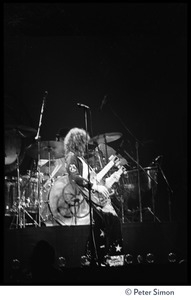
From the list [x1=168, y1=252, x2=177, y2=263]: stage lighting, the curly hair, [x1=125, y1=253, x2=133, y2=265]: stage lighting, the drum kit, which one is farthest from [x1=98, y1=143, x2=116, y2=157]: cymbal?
[x1=168, y1=252, x2=177, y2=263]: stage lighting

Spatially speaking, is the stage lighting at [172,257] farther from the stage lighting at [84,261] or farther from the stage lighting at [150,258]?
the stage lighting at [84,261]

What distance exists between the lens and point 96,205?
110 inches

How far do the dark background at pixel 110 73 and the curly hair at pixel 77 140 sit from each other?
0.06 m

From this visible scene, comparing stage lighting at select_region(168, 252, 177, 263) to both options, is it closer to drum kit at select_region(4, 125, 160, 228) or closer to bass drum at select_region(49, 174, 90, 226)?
drum kit at select_region(4, 125, 160, 228)

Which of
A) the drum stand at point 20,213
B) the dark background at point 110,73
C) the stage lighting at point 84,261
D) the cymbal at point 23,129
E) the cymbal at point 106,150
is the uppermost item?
the dark background at point 110,73

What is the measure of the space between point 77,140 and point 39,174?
0.40 meters

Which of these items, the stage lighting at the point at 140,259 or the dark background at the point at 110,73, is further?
the dark background at the point at 110,73

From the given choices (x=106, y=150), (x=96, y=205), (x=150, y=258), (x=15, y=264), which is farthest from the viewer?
(x=106, y=150)

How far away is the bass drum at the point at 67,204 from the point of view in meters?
2.80

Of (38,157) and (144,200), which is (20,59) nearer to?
(38,157)

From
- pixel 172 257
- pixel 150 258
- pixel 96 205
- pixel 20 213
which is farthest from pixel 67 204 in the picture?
pixel 172 257

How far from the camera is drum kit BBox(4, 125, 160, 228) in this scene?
2.76 m

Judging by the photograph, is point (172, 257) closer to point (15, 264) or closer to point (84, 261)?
point (84, 261)

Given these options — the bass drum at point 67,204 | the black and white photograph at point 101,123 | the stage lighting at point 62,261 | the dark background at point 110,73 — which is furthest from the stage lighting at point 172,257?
the stage lighting at point 62,261
